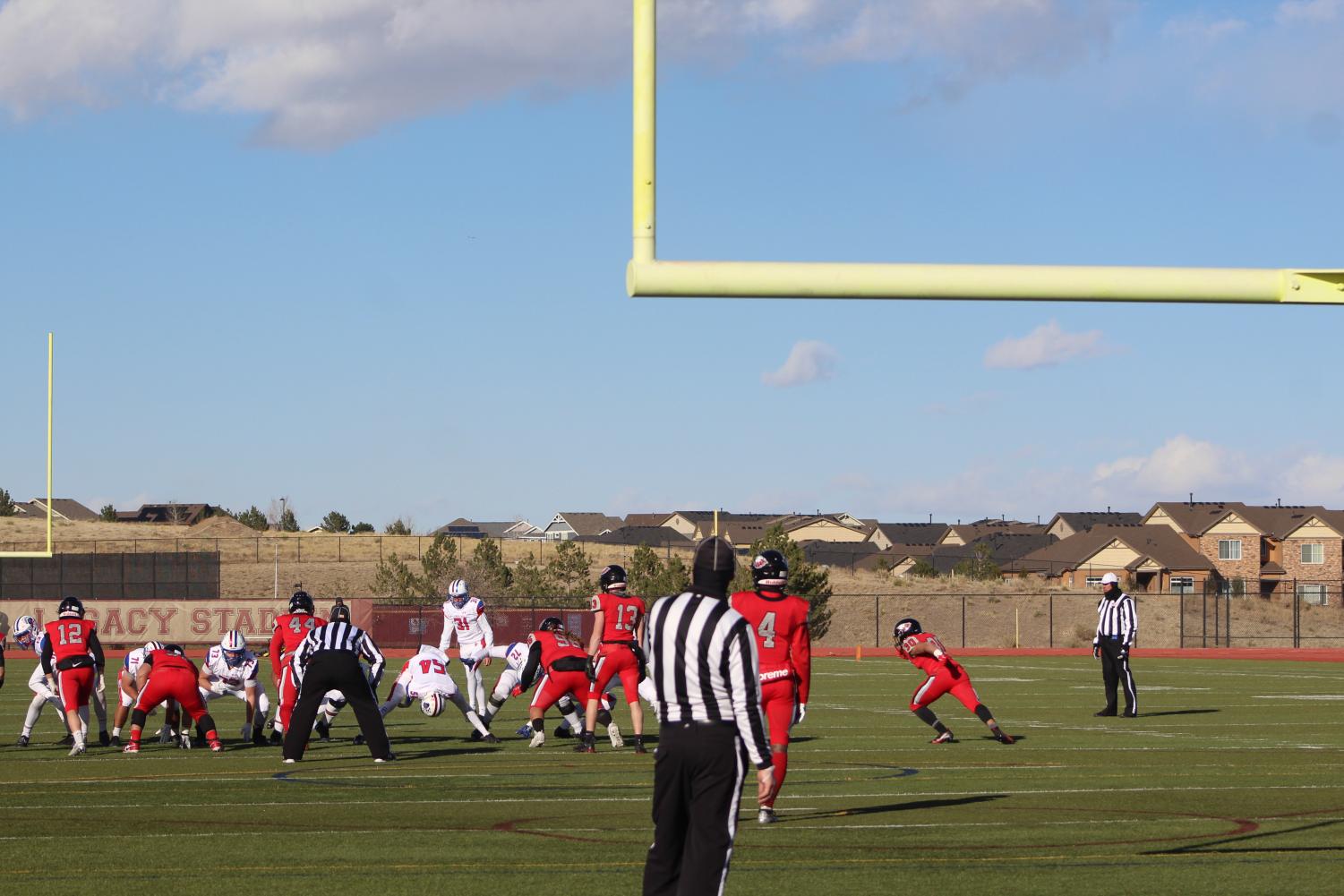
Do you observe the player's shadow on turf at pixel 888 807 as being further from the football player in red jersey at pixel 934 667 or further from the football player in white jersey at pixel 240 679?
the football player in white jersey at pixel 240 679

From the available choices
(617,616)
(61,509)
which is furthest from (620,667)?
Answer: (61,509)

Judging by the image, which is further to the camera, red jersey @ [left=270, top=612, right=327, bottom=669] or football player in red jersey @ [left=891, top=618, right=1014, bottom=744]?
red jersey @ [left=270, top=612, right=327, bottom=669]

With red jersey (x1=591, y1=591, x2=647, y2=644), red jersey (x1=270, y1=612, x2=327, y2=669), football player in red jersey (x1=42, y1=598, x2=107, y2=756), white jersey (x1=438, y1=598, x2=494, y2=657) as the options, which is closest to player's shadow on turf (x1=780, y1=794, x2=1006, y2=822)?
red jersey (x1=591, y1=591, x2=647, y2=644)

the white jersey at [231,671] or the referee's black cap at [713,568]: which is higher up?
the referee's black cap at [713,568]

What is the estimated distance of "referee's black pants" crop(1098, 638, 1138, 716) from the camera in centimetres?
2308

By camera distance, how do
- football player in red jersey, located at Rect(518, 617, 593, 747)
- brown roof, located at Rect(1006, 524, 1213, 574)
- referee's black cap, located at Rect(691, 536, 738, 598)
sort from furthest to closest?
brown roof, located at Rect(1006, 524, 1213, 574)
football player in red jersey, located at Rect(518, 617, 593, 747)
referee's black cap, located at Rect(691, 536, 738, 598)

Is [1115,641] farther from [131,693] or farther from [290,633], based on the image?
[131,693]

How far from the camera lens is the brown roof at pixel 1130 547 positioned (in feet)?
309

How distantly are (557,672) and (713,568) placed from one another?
10.6 meters

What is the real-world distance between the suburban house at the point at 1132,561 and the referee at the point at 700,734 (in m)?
84.1

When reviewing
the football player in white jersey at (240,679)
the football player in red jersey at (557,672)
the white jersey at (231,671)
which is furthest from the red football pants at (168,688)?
the football player in red jersey at (557,672)

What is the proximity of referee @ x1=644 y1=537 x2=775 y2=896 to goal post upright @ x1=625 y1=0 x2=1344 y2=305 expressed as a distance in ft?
4.39

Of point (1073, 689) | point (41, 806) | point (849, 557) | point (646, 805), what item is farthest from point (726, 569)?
point (849, 557)

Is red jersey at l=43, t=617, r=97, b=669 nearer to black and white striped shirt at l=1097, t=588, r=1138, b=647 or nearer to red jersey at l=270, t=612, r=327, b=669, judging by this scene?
red jersey at l=270, t=612, r=327, b=669
